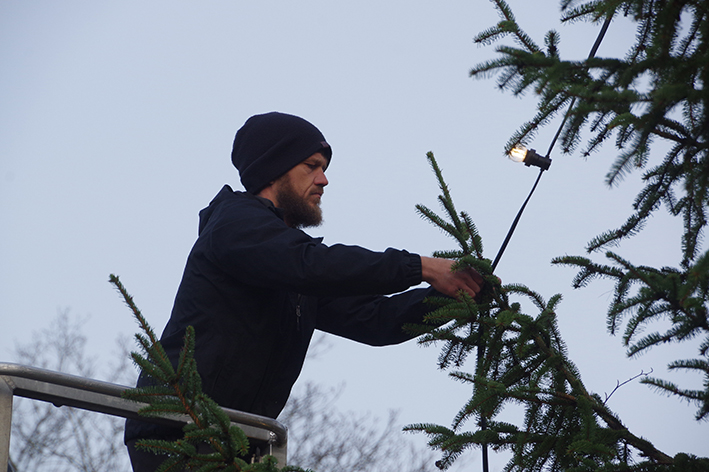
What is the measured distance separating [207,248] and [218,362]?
527 millimetres

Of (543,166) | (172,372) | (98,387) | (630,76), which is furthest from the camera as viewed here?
(543,166)

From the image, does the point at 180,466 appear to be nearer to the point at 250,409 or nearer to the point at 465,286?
the point at 250,409

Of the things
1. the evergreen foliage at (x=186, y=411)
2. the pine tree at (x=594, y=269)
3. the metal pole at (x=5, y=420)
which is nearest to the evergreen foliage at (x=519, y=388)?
the pine tree at (x=594, y=269)

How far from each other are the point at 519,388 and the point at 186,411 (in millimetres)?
1267

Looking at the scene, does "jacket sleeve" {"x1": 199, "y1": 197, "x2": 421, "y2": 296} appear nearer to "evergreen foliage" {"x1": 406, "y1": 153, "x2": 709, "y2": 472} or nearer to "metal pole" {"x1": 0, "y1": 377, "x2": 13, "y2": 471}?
"evergreen foliage" {"x1": 406, "y1": 153, "x2": 709, "y2": 472}

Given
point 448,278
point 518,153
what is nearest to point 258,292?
point 448,278

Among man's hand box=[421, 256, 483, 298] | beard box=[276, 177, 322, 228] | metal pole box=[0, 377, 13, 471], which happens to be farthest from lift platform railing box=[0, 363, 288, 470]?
beard box=[276, 177, 322, 228]

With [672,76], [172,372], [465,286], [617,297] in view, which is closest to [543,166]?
[465,286]

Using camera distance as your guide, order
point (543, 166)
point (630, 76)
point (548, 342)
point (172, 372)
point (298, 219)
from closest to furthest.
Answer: point (630, 76) < point (172, 372) < point (548, 342) < point (543, 166) < point (298, 219)

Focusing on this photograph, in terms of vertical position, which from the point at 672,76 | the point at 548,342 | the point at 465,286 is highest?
the point at 672,76

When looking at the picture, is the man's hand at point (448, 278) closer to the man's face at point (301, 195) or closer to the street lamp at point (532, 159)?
the street lamp at point (532, 159)

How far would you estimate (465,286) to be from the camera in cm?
313

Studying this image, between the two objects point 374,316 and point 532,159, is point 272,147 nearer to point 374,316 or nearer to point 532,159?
point 374,316

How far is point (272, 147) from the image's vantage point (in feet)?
13.6
